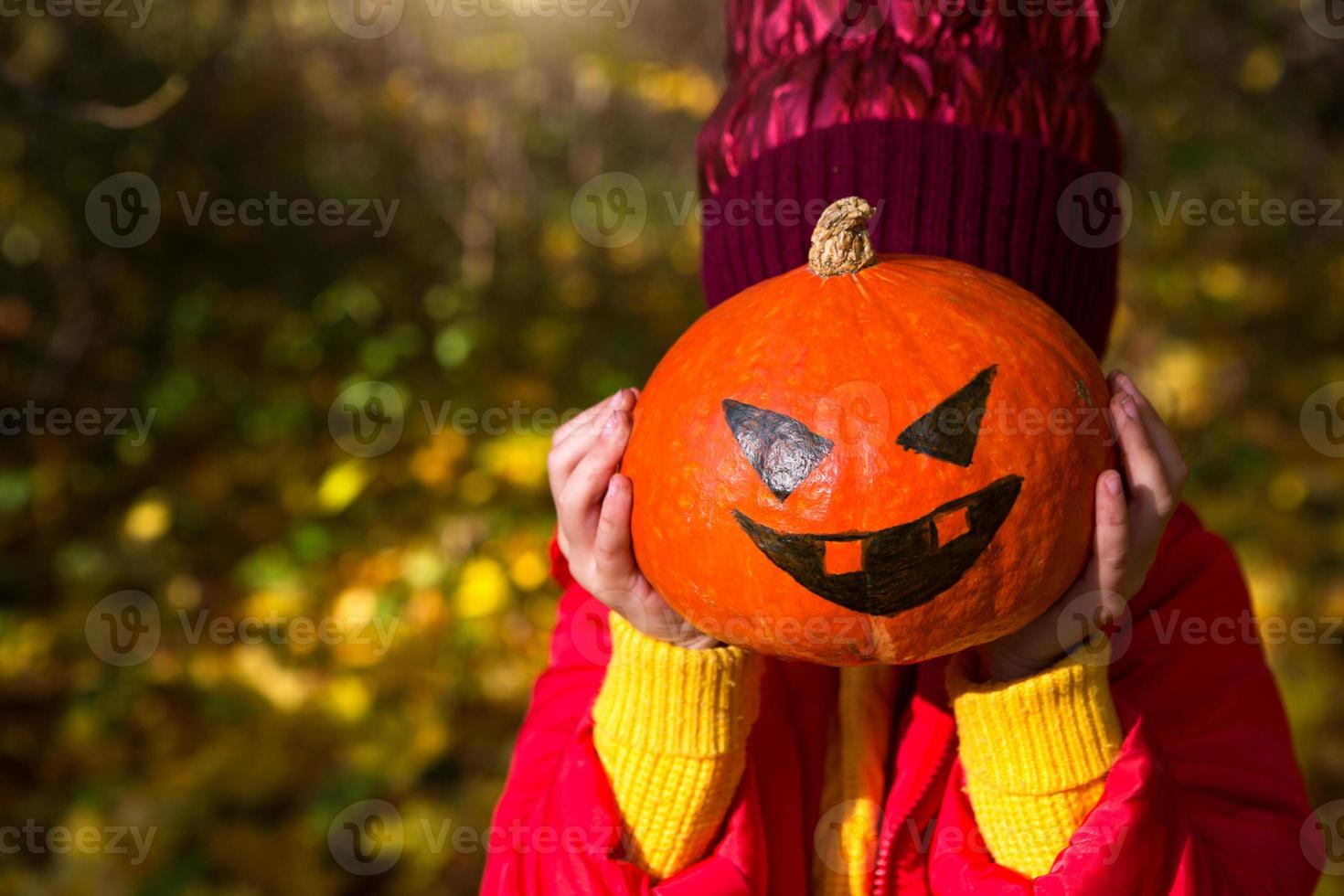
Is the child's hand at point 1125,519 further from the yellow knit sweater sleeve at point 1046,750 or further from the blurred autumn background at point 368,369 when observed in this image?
the blurred autumn background at point 368,369

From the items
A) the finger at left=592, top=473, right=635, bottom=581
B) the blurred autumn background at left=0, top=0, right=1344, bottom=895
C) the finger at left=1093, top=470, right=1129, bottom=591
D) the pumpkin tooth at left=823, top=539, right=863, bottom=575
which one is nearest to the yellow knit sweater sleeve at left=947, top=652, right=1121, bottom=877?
the finger at left=1093, top=470, right=1129, bottom=591

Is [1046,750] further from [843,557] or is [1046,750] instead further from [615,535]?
[615,535]

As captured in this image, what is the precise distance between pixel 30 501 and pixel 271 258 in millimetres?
1341

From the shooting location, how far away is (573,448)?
148 centimetres

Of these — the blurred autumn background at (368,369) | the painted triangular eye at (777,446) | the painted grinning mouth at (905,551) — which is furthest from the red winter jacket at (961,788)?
the blurred autumn background at (368,369)

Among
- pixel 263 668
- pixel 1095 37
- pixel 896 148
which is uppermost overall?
pixel 1095 37

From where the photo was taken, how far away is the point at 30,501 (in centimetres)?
389

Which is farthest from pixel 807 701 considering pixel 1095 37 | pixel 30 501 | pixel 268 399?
pixel 30 501

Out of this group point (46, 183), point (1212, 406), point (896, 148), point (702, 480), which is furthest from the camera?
point (1212, 406)

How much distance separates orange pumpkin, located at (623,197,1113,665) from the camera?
48.6 inches

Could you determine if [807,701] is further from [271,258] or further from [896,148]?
[271,258]

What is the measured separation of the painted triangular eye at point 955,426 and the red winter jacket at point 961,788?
0.50 m

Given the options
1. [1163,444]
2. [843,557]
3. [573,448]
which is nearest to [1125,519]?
[1163,444]

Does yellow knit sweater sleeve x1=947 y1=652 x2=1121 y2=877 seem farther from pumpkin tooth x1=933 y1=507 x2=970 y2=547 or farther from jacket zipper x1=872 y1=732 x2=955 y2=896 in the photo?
pumpkin tooth x1=933 y1=507 x2=970 y2=547
